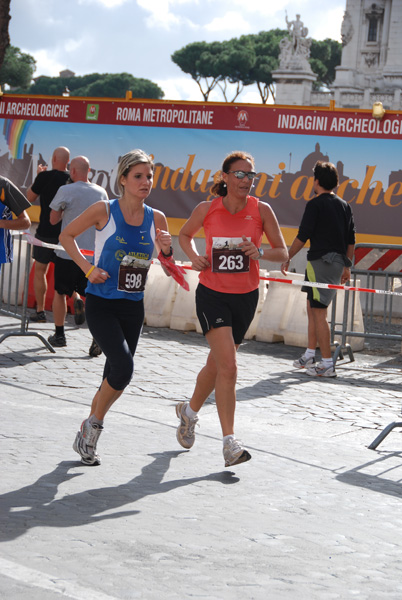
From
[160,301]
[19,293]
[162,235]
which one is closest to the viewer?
[162,235]

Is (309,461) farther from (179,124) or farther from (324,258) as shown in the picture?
(179,124)

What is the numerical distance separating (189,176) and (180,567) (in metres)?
12.6

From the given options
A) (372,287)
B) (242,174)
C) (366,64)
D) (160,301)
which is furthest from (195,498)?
(366,64)

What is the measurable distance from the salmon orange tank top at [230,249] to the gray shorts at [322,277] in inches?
156

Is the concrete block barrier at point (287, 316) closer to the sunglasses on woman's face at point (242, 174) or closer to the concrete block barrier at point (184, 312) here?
the concrete block barrier at point (184, 312)

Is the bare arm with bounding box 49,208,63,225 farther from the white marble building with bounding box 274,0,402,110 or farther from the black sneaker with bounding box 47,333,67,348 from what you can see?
the white marble building with bounding box 274,0,402,110

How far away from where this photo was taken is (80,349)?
10.8 metres

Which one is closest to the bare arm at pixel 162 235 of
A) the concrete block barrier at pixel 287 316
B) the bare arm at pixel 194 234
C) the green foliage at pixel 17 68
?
the bare arm at pixel 194 234

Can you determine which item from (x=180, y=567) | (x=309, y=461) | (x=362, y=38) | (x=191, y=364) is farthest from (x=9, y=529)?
(x=362, y=38)

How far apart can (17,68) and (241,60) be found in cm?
2907

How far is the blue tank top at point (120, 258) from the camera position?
5.86m

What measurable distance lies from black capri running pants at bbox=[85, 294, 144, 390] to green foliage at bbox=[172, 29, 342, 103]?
124 m

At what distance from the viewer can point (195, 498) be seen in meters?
5.39

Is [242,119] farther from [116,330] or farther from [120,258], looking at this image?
[116,330]
